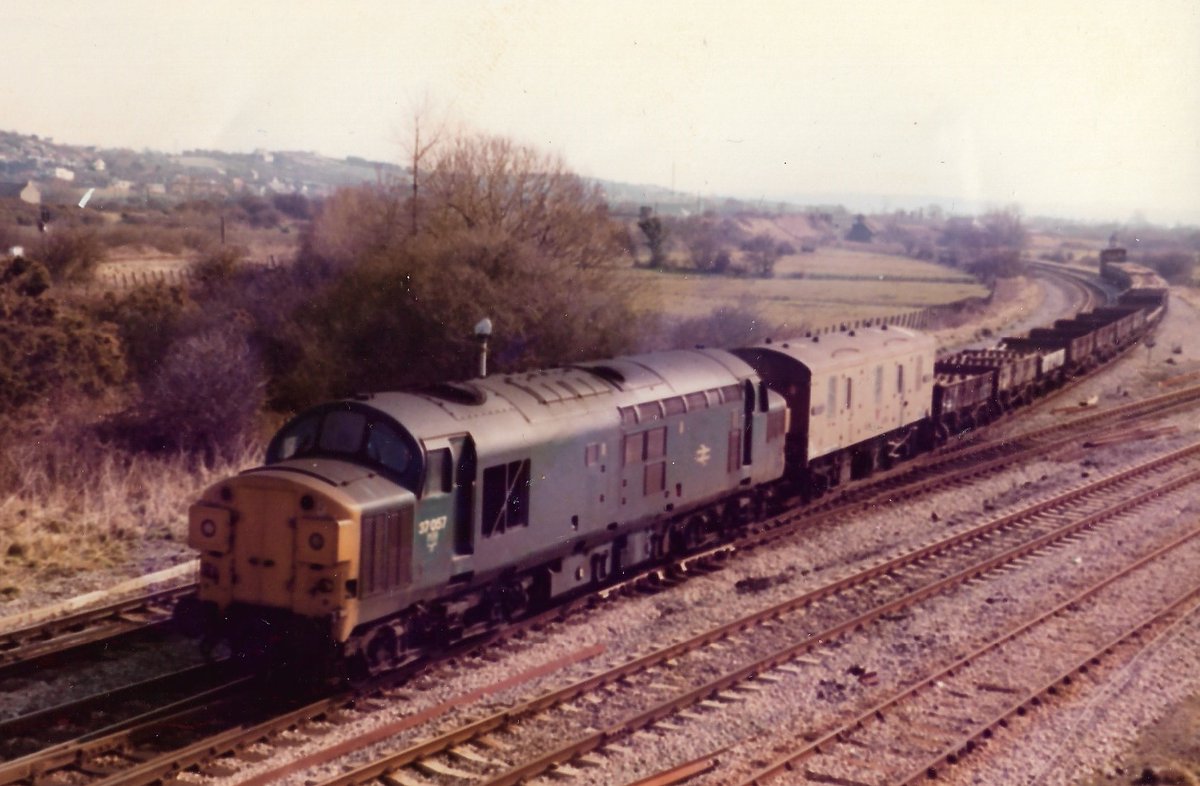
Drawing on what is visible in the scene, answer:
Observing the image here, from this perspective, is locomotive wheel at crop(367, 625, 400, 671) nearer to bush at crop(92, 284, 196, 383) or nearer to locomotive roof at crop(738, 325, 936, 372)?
locomotive roof at crop(738, 325, 936, 372)

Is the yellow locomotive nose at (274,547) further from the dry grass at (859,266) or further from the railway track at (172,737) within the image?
the dry grass at (859,266)

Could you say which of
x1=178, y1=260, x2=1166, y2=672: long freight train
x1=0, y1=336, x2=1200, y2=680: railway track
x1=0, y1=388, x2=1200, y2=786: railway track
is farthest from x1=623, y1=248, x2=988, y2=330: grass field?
x1=0, y1=388, x2=1200, y2=786: railway track

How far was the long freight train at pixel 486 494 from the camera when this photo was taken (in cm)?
1195

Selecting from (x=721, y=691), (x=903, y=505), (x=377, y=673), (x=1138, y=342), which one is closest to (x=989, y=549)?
(x=903, y=505)

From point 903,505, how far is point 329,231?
27045mm

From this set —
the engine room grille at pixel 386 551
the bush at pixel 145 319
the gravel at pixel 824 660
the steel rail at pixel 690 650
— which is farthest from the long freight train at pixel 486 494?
the bush at pixel 145 319

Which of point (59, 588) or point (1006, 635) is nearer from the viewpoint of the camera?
point (1006, 635)

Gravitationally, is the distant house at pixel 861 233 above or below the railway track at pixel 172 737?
above

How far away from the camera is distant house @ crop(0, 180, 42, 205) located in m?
46.8

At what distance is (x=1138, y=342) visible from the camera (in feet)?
162

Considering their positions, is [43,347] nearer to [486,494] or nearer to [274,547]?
[486,494]

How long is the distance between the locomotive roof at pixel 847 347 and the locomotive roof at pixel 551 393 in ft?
8.74

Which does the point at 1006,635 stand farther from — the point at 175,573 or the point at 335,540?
the point at 175,573

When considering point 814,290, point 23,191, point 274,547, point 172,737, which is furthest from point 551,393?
point 814,290
